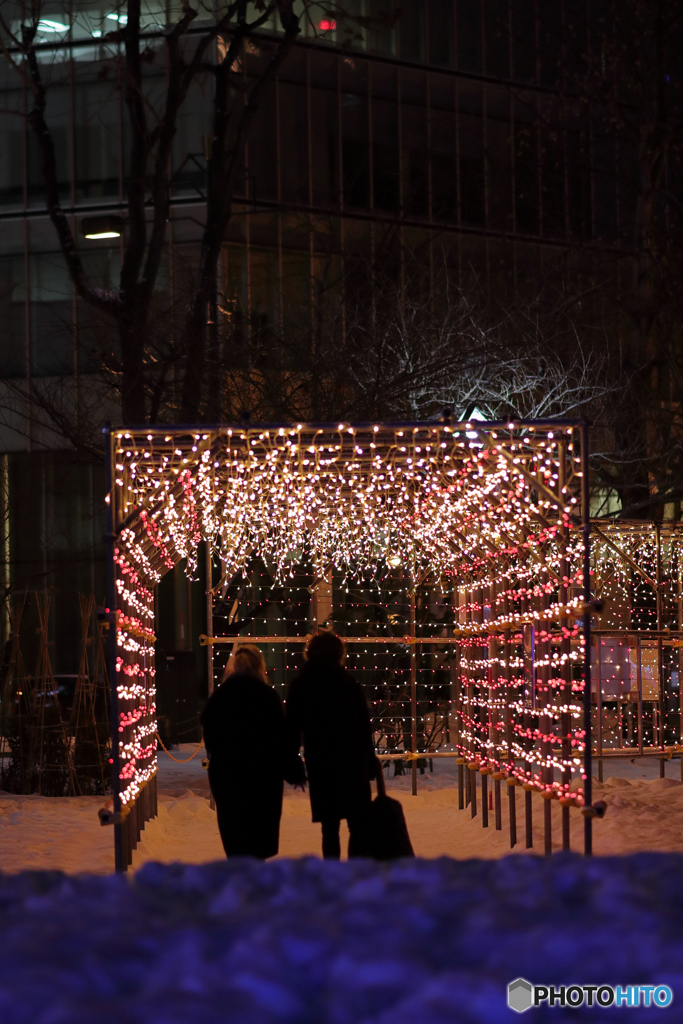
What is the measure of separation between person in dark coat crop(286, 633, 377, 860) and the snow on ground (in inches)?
61.8

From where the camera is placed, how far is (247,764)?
670 centimetres

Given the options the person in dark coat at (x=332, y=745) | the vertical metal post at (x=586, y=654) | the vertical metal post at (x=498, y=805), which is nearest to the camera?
the person in dark coat at (x=332, y=745)

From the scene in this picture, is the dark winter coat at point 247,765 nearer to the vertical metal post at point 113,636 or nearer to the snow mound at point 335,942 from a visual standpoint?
the vertical metal post at point 113,636

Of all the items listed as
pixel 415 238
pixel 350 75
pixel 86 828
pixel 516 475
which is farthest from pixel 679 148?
pixel 86 828

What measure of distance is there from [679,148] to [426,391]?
676 cm

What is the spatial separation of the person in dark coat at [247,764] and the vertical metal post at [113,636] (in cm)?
92

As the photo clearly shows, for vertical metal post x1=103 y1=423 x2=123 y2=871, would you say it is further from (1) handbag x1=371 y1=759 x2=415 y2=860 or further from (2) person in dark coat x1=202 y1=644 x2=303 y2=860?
(1) handbag x1=371 y1=759 x2=415 y2=860

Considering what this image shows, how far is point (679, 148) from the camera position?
61.9 feet

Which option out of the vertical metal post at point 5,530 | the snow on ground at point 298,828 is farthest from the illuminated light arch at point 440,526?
the vertical metal post at point 5,530

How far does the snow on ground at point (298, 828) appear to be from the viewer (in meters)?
9.16

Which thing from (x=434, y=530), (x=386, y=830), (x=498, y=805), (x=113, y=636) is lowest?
(x=498, y=805)

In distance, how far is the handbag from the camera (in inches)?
257

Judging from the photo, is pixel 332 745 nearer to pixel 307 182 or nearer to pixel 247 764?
pixel 247 764

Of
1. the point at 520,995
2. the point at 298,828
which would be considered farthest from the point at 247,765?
the point at 298,828
